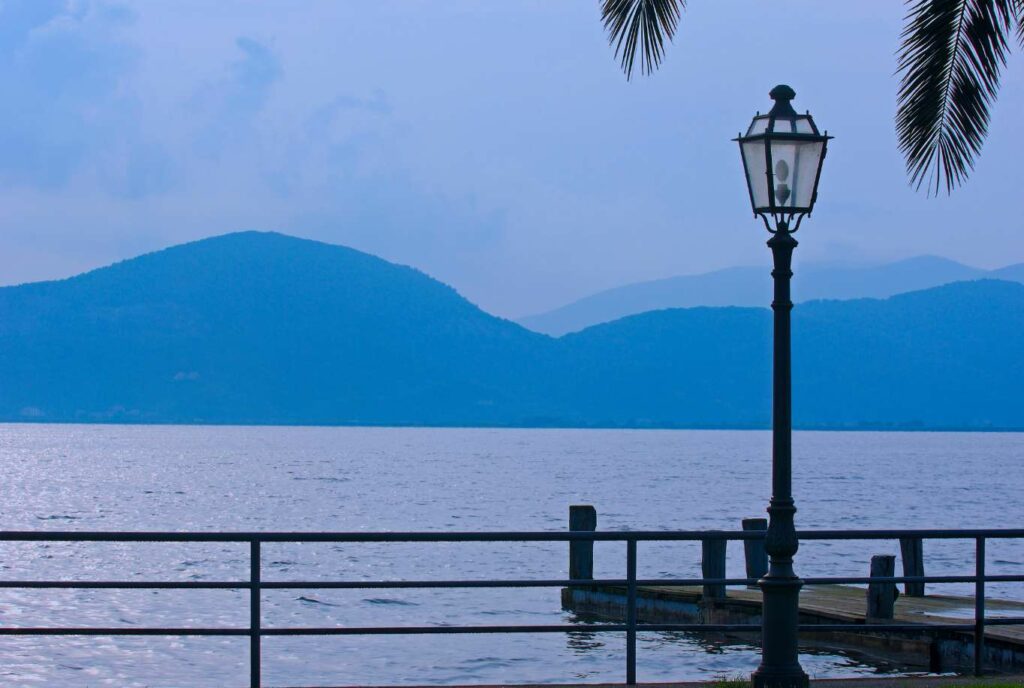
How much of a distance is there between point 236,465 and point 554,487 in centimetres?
3661

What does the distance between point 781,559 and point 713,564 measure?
44.9 ft

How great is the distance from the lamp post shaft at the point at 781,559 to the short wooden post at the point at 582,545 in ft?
49.5

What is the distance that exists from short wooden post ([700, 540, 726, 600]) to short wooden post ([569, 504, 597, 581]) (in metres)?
2.16

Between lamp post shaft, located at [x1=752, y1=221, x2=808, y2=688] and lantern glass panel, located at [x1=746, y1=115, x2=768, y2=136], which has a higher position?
lantern glass panel, located at [x1=746, y1=115, x2=768, y2=136]

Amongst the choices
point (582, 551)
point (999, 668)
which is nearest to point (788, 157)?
point (999, 668)

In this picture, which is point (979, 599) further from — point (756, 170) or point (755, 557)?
point (755, 557)

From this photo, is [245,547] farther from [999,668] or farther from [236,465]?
[236,465]

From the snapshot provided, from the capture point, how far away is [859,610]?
19.3 m

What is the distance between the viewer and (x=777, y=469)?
9789 millimetres

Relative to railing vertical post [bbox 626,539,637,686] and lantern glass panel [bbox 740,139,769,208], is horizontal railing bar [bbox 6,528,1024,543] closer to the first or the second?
railing vertical post [bbox 626,539,637,686]

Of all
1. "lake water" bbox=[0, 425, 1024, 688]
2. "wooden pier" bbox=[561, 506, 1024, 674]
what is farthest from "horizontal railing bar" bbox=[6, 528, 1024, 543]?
"lake water" bbox=[0, 425, 1024, 688]

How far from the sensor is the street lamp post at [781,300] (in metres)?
9.81

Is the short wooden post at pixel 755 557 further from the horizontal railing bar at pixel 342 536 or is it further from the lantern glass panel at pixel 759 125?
the lantern glass panel at pixel 759 125

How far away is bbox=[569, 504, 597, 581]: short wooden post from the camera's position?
83.1ft
